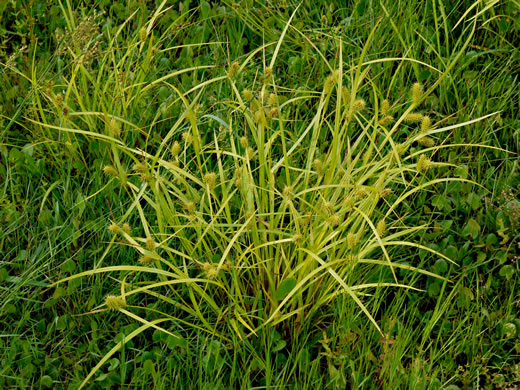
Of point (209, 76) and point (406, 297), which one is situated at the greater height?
point (209, 76)

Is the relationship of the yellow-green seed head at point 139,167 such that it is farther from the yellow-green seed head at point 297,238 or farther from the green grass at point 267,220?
the yellow-green seed head at point 297,238

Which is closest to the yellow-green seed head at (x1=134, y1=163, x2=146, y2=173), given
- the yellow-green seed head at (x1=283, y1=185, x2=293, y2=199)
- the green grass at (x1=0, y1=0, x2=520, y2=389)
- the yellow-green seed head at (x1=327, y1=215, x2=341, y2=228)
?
the green grass at (x1=0, y1=0, x2=520, y2=389)

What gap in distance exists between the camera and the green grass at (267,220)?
2.01m

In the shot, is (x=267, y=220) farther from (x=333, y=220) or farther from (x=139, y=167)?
(x=139, y=167)

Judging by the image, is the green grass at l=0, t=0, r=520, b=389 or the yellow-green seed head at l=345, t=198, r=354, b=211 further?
the green grass at l=0, t=0, r=520, b=389

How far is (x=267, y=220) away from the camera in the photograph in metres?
2.17

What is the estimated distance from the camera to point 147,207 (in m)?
2.43

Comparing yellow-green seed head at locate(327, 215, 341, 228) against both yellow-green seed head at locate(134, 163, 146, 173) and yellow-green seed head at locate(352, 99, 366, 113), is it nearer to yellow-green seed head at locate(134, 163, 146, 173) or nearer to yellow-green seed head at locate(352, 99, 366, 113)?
yellow-green seed head at locate(352, 99, 366, 113)

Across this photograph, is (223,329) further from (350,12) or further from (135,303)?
(350,12)

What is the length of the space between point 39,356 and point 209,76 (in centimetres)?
124

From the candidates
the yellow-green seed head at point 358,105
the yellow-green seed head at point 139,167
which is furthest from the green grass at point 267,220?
the yellow-green seed head at point 139,167

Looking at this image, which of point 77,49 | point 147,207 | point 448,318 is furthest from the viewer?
point 77,49

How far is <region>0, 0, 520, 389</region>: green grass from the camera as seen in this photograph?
2006mm

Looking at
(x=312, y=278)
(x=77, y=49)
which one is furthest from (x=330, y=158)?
(x=77, y=49)
